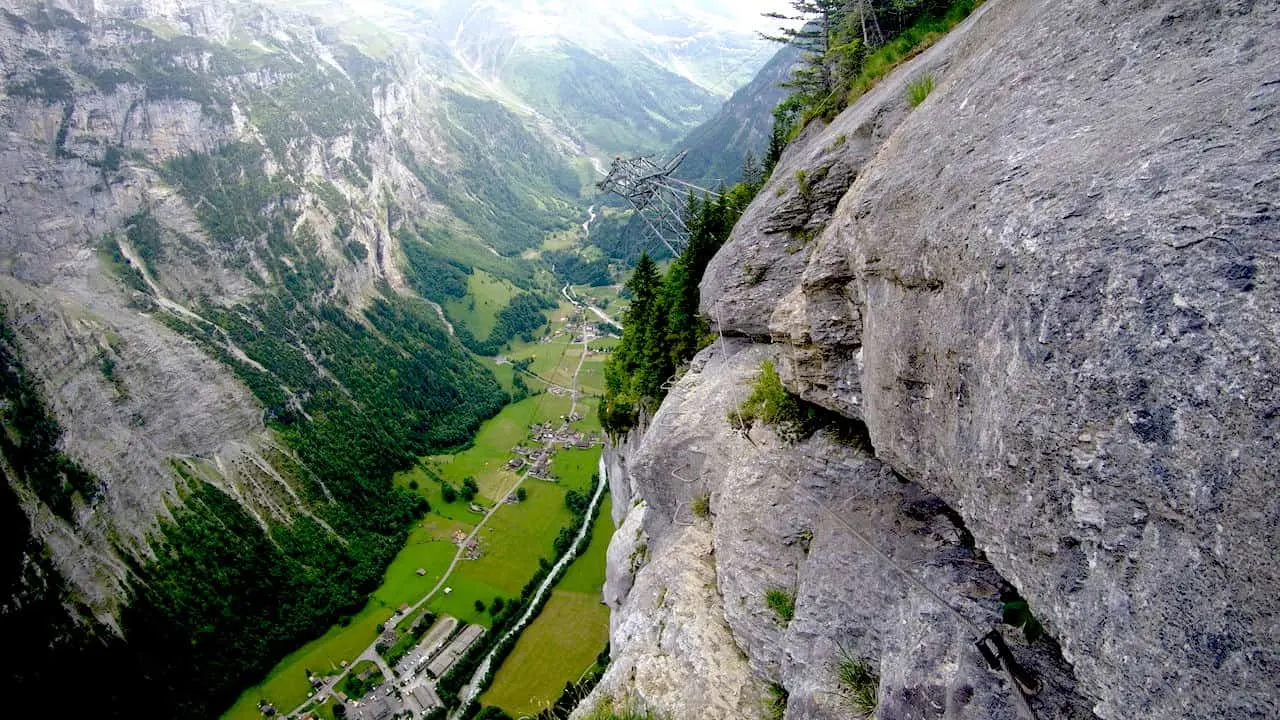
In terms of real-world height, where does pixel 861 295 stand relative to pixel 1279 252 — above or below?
below

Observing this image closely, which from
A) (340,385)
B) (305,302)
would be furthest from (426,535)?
(305,302)

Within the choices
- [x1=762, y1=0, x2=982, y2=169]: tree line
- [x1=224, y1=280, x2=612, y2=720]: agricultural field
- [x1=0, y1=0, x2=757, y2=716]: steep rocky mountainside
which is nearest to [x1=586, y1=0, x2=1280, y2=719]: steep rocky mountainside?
[x1=762, y1=0, x2=982, y2=169]: tree line

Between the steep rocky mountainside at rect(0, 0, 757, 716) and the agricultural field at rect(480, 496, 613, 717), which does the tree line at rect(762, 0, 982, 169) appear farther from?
the steep rocky mountainside at rect(0, 0, 757, 716)

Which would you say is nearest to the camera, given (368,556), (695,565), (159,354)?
(695,565)

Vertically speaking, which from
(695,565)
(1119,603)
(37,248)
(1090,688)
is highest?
(37,248)

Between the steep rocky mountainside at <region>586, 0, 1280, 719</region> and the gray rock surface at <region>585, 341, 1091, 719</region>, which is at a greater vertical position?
the steep rocky mountainside at <region>586, 0, 1280, 719</region>

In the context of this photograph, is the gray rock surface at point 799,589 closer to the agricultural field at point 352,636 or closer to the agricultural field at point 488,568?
the agricultural field at point 488,568

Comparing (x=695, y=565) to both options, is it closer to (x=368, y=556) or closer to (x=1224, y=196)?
(x=1224, y=196)

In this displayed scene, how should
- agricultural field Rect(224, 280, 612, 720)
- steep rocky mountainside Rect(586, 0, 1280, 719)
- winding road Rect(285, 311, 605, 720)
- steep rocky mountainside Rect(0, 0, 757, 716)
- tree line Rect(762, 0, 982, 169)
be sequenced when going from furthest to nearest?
steep rocky mountainside Rect(0, 0, 757, 716), winding road Rect(285, 311, 605, 720), agricultural field Rect(224, 280, 612, 720), tree line Rect(762, 0, 982, 169), steep rocky mountainside Rect(586, 0, 1280, 719)

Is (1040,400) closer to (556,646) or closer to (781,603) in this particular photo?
(781,603)
